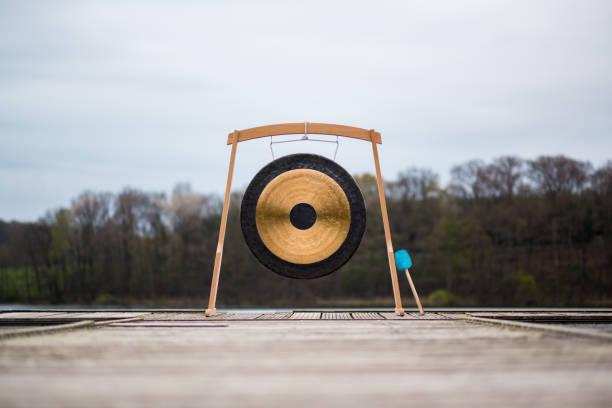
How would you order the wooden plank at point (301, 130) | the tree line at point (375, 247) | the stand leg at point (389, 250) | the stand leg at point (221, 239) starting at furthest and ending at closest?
the tree line at point (375, 247)
the wooden plank at point (301, 130)
the stand leg at point (221, 239)
the stand leg at point (389, 250)

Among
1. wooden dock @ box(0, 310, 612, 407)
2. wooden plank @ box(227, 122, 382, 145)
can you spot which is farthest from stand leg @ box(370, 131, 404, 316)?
wooden dock @ box(0, 310, 612, 407)

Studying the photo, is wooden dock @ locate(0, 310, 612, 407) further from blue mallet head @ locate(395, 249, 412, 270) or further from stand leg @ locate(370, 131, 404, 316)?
blue mallet head @ locate(395, 249, 412, 270)

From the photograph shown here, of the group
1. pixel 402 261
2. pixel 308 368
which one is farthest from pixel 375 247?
pixel 308 368

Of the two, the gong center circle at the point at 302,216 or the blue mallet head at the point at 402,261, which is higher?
the gong center circle at the point at 302,216

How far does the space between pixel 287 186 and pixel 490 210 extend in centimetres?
2118

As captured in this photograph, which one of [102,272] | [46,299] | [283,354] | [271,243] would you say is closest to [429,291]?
[102,272]

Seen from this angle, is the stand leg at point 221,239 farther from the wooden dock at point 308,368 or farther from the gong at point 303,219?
the wooden dock at point 308,368

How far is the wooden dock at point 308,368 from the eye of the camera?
228 centimetres

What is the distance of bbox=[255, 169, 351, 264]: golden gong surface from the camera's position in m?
7.56

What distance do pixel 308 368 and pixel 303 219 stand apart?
474 centimetres

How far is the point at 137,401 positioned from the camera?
7.34ft

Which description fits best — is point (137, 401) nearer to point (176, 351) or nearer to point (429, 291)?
point (176, 351)

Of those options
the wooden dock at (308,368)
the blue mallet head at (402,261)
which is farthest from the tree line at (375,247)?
the wooden dock at (308,368)

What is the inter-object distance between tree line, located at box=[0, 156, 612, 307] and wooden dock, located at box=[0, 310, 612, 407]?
2078cm
